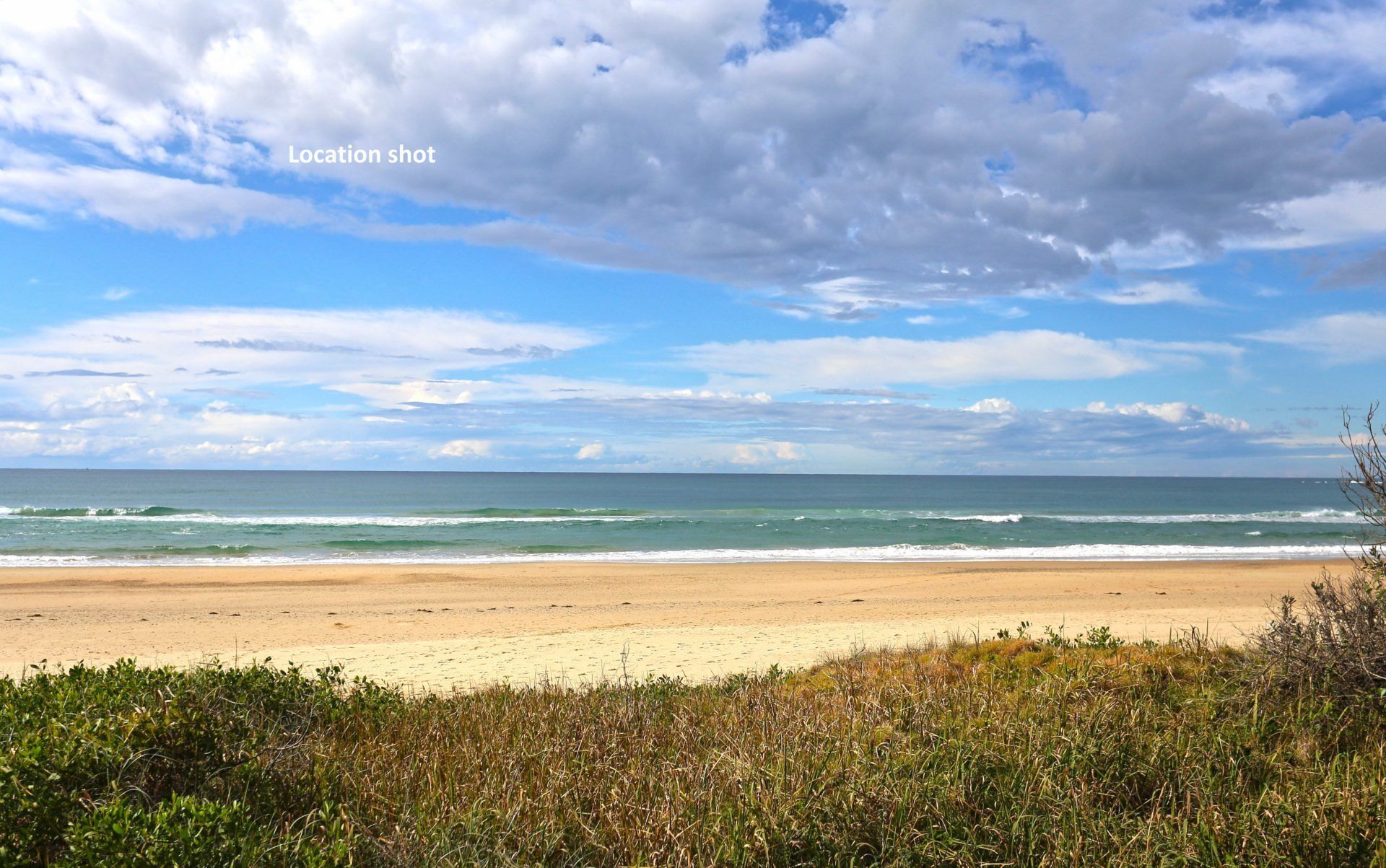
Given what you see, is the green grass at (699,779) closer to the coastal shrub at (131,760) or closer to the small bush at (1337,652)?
the coastal shrub at (131,760)

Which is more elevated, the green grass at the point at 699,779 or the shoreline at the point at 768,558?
the green grass at the point at 699,779

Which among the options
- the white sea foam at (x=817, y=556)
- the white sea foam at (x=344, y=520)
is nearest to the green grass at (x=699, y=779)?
the white sea foam at (x=817, y=556)

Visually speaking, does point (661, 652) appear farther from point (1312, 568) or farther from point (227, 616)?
point (1312, 568)

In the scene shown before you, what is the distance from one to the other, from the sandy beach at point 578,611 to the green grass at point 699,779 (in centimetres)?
366

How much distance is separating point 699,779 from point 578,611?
14261 millimetres

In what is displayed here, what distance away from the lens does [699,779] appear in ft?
13.8

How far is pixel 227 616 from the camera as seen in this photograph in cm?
1742

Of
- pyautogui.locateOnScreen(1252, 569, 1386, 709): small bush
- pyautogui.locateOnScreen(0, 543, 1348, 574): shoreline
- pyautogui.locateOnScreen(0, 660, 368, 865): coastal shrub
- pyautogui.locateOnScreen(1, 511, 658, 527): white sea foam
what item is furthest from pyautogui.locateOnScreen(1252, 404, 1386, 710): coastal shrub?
pyautogui.locateOnScreen(1, 511, 658, 527): white sea foam

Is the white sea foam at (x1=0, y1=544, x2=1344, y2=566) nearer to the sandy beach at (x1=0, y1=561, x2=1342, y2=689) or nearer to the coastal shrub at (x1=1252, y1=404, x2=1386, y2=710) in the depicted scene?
the sandy beach at (x1=0, y1=561, x2=1342, y2=689)

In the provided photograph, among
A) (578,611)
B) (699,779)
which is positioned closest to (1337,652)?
(699,779)

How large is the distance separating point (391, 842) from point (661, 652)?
8657 millimetres

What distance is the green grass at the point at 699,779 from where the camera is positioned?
3.49 meters

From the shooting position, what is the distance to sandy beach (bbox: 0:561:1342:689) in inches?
468

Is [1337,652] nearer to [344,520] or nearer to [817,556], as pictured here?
[817,556]
